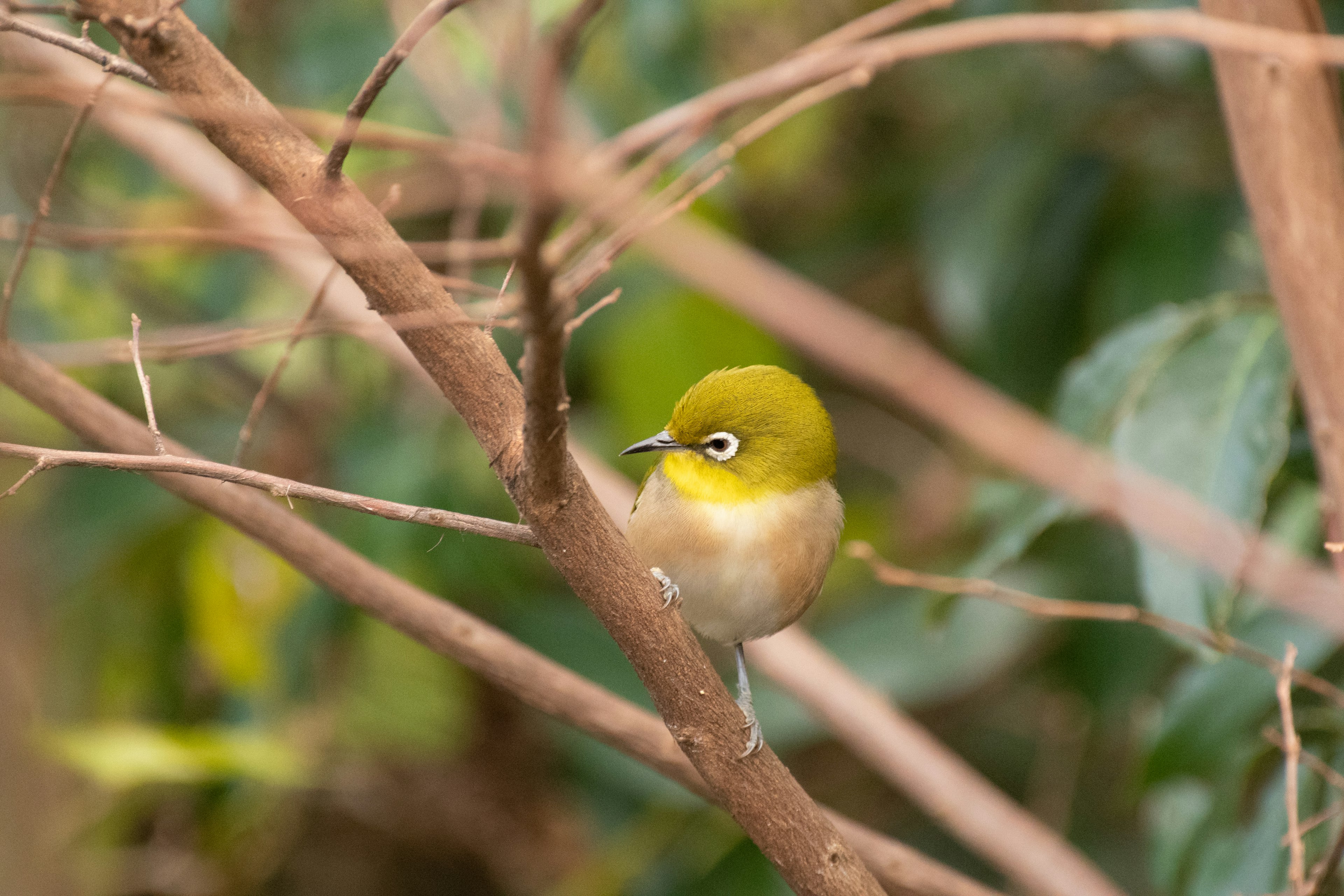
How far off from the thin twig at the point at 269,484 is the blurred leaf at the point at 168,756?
1.93m

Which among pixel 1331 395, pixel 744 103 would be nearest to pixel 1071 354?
pixel 1331 395

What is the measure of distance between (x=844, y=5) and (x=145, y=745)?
3537mm

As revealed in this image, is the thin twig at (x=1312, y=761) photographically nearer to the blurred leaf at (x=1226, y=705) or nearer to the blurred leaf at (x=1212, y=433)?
the blurred leaf at (x=1212, y=433)

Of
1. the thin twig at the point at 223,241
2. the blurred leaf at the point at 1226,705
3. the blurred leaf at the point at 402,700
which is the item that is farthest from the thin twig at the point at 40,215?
the blurred leaf at the point at 402,700

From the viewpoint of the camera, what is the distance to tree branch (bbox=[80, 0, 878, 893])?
1348 millimetres

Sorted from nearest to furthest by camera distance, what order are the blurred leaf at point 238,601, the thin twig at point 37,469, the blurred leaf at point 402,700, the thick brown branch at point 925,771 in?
the thin twig at point 37,469 < the thick brown branch at point 925,771 < the blurred leaf at point 238,601 < the blurred leaf at point 402,700

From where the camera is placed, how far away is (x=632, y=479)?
4.38 meters

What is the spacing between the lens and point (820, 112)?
188 inches

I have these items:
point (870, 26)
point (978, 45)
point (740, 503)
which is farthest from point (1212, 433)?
point (978, 45)

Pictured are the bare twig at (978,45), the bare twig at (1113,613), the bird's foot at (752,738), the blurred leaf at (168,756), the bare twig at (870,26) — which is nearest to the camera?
the bare twig at (978,45)

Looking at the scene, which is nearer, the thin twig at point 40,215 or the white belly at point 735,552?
the thin twig at point 40,215

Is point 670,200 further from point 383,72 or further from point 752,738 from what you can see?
point 752,738

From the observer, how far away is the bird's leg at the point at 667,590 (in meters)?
1.58

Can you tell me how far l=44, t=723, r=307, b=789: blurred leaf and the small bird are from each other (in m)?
1.48
